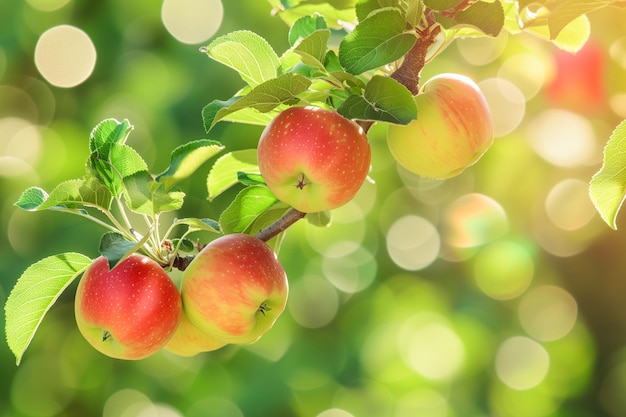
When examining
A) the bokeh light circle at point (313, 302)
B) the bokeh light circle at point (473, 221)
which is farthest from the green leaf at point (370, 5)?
the bokeh light circle at point (473, 221)

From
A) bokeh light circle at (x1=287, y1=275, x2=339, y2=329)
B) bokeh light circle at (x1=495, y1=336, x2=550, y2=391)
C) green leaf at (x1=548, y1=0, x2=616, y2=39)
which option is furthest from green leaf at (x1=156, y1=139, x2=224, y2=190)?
bokeh light circle at (x1=495, y1=336, x2=550, y2=391)

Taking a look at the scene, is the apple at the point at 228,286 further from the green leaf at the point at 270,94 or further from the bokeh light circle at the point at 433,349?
the bokeh light circle at the point at 433,349

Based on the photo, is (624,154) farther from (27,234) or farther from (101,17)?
(101,17)

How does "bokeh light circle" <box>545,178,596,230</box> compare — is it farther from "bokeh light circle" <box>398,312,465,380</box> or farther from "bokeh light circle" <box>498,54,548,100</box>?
"bokeh light circle" <box>398,312,465,380</box>

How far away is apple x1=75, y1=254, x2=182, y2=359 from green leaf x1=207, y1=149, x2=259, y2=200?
0.39ft

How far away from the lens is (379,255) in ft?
14.3

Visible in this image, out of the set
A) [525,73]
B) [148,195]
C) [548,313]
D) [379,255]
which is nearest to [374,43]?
[148,195]

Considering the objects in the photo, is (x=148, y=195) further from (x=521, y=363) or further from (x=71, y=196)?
(x=521, y=363)

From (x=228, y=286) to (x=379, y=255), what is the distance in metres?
3.54

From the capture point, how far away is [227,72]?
11.5 feet

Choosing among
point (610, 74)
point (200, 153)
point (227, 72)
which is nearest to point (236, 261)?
point (200, 153)

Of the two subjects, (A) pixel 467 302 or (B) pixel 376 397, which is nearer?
(B) pixel 376 397

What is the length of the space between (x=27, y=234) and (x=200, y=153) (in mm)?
2973

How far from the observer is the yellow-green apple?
0.92 meters
